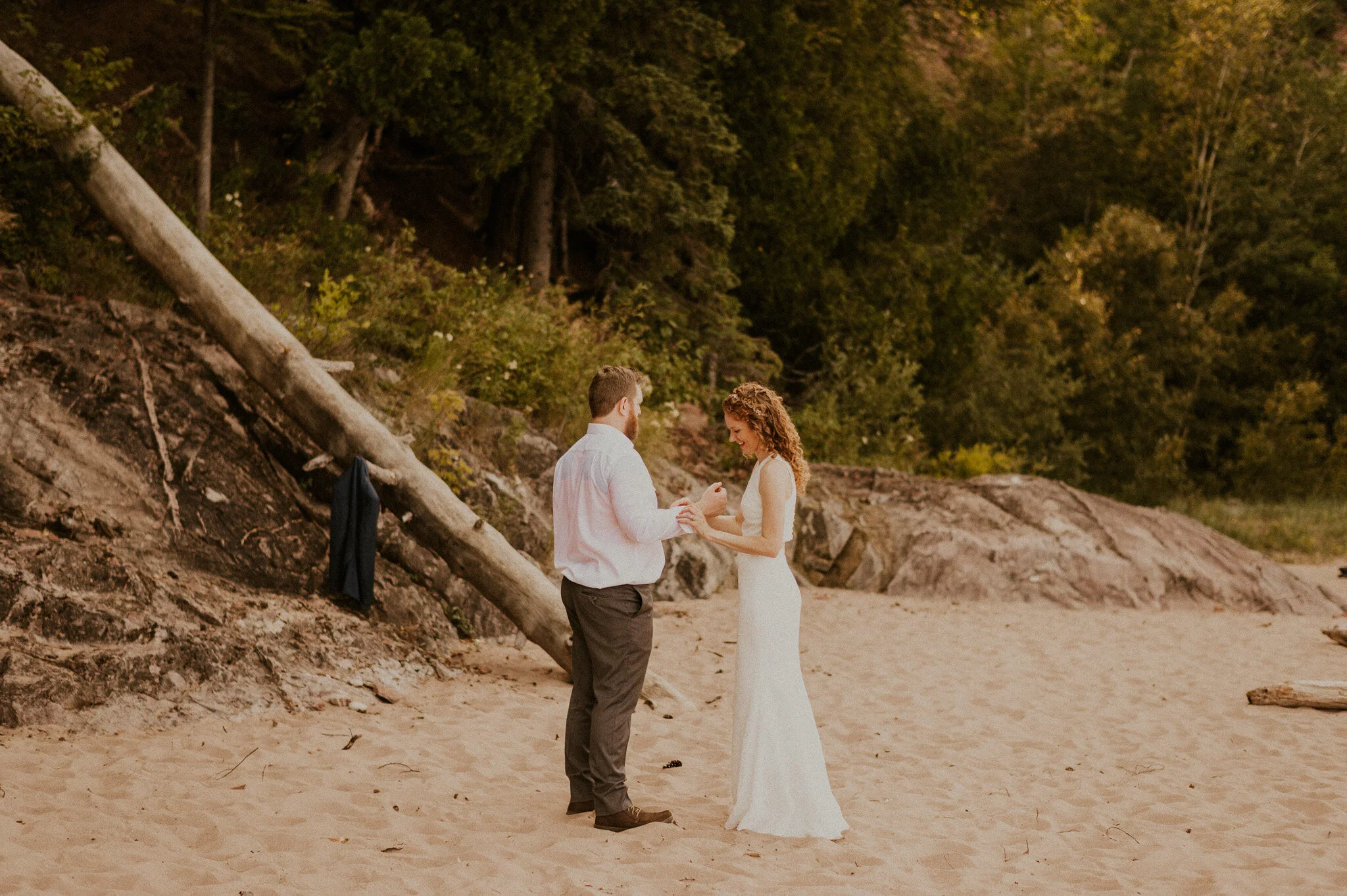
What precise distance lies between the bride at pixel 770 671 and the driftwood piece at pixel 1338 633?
7904 millimetres

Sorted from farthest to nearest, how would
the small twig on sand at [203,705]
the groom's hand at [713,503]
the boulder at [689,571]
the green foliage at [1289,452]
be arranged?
the green foliage at [1289,452]
the boulder at [689,571]
the small twig on sand at [203,705]
the groom's hand at [713,503]

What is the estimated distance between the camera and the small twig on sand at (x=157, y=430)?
25.8 feet

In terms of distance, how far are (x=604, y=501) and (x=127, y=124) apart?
33.7 ft

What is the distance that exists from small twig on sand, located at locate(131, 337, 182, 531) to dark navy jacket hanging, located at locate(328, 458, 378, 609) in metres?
1.09

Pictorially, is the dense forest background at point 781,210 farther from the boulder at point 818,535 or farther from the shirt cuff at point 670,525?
the shirt cuff at point 670,525

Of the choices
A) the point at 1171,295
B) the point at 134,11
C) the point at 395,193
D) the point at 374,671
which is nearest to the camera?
the point at 374,671

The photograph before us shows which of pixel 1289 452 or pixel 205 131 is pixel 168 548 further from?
pixel 1289 452

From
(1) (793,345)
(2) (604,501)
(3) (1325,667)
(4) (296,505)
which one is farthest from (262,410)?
(1) (793,345)

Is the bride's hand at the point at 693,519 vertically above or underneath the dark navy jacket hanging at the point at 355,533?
above

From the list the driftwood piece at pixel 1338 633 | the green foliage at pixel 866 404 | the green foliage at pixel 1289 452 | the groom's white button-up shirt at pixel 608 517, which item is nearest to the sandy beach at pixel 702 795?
the groom's white button-up shirt at pixel 608 517

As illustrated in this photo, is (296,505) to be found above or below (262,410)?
below

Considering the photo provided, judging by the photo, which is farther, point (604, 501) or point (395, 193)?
Result: point (395, 193)

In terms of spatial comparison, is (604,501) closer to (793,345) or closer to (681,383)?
(681,383)

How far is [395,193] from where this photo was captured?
1597cm
